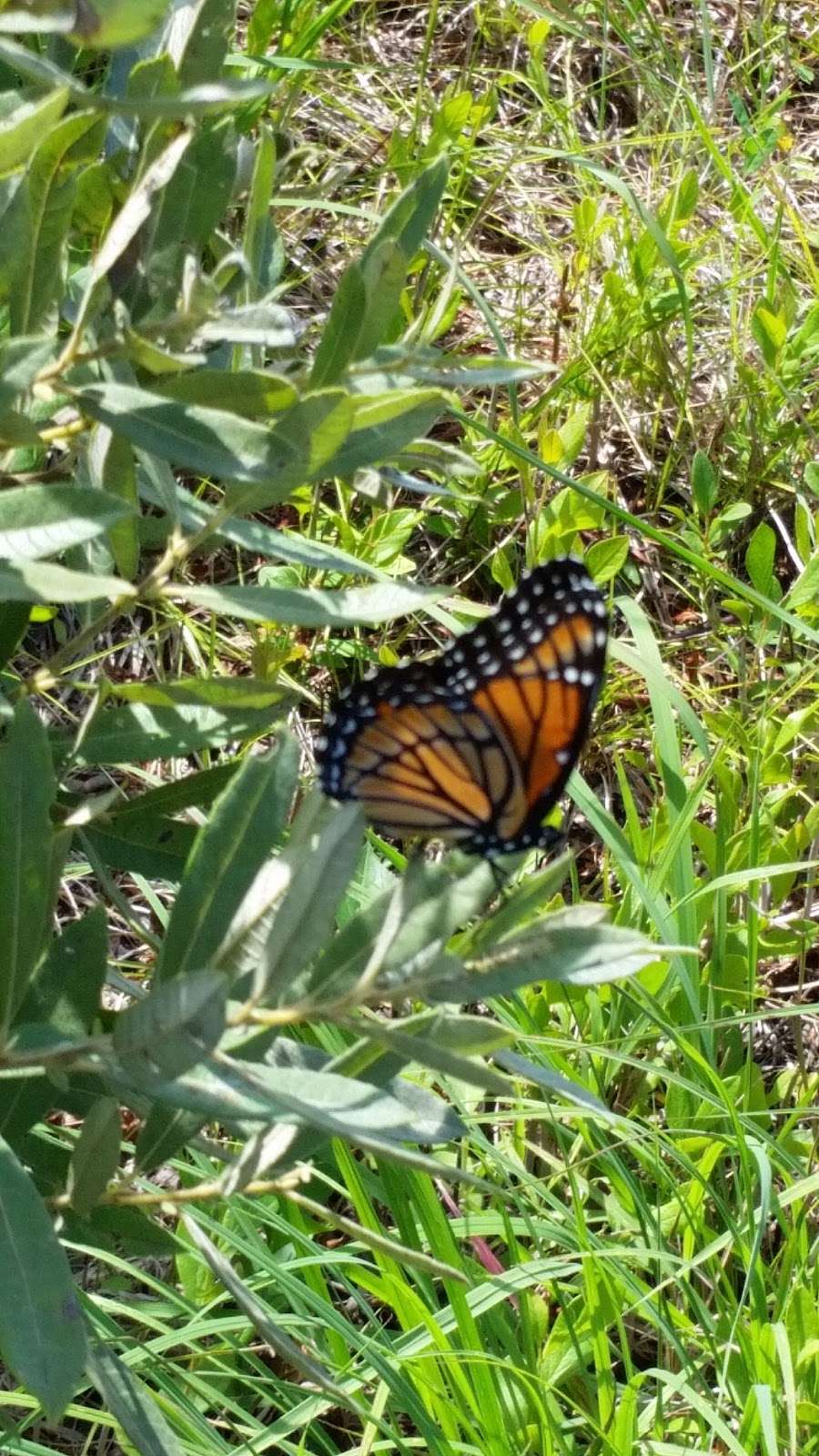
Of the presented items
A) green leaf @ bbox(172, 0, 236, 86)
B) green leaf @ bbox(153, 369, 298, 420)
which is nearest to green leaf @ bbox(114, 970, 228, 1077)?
green leaf @ bbox(153, 369, 298, 420)

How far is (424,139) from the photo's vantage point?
311cm

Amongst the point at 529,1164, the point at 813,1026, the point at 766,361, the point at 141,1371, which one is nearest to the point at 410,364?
the point at 141,1371

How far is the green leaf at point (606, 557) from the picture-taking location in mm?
2523

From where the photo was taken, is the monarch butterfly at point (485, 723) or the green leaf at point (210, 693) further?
the monarch butterfly at point (485, 723)

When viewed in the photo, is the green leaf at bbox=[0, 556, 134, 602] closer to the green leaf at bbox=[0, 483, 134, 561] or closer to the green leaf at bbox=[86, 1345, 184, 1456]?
the green leaf at bbox=[0, 483, 134, 561]

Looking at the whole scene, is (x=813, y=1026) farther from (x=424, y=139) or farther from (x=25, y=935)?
(x=424, y=139)

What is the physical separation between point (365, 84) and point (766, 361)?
107 cm

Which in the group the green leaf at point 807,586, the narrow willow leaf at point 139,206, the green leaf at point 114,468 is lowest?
the green leaf at point 807,586

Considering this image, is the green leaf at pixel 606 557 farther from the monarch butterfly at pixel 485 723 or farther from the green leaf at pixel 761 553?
the monarch butterfly at pixel 485 723

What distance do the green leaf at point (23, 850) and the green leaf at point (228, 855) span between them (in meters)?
0.09

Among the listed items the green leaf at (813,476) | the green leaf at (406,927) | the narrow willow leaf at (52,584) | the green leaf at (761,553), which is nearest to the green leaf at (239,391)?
the narrow willow leaf at (52,584)

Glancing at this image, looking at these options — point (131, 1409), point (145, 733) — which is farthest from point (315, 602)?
point (131, 1409)

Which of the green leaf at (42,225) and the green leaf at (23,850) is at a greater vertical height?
the green leaf at (42,225)

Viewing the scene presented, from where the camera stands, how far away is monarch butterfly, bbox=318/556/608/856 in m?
1.69
